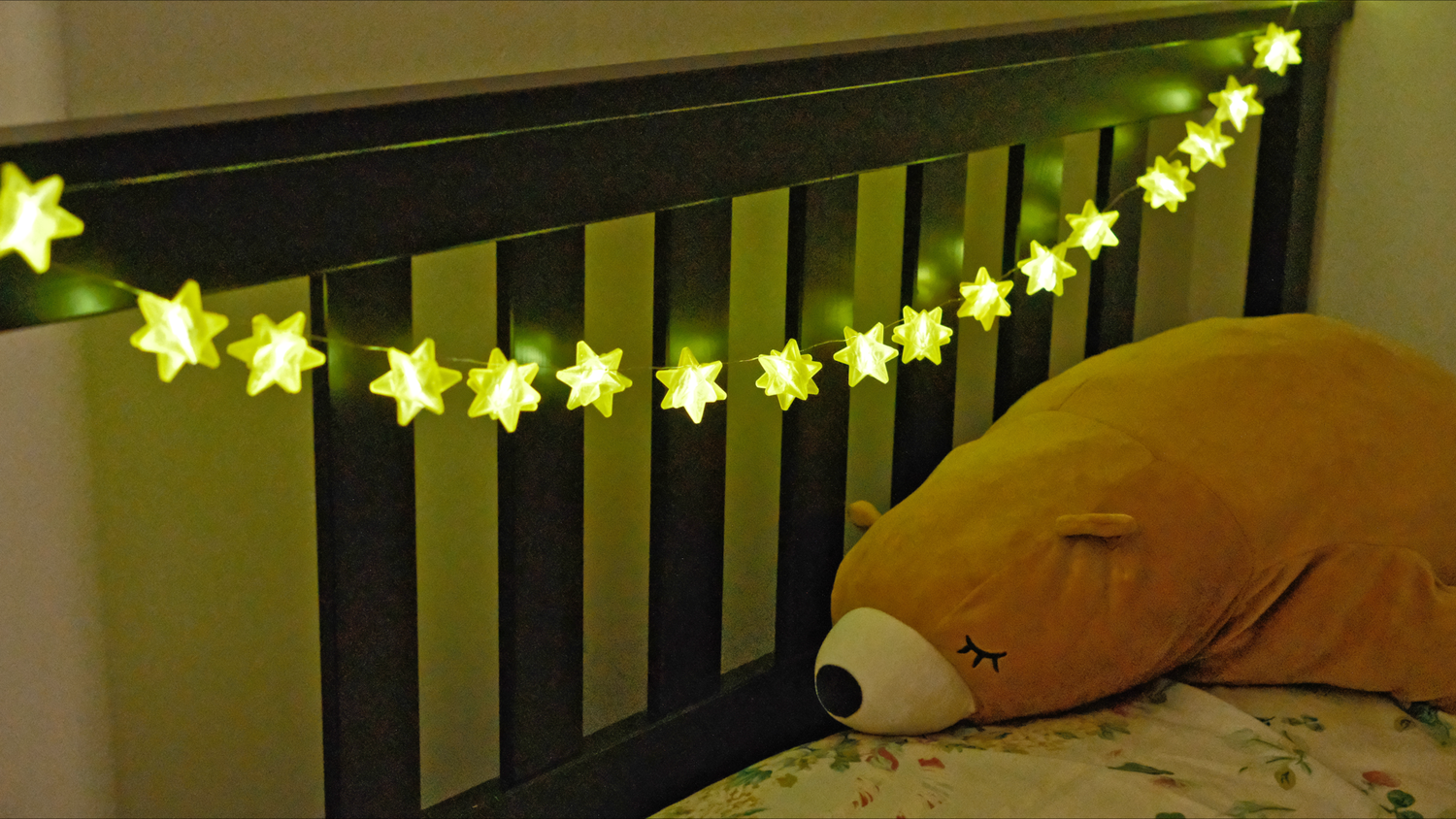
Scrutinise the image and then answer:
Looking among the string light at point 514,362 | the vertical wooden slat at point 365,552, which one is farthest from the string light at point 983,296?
the vertical wooden slat at point 365,552

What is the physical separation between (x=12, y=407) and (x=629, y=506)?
2.05 feet

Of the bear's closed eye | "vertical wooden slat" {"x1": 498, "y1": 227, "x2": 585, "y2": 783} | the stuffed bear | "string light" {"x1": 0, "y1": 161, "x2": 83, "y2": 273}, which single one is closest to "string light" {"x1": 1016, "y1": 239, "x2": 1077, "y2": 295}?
the stuffed bear

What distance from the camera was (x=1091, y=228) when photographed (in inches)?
49.3

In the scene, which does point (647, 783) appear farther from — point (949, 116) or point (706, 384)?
point (949, 116)

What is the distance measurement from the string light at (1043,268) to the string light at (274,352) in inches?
27.6

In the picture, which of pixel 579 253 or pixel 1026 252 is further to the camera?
pixel 1026 252

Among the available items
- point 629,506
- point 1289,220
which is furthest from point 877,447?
point 1289,220

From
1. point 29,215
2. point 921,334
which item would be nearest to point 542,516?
point 921,334

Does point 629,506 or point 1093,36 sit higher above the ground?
point 1093,36

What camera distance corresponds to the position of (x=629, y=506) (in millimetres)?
1428

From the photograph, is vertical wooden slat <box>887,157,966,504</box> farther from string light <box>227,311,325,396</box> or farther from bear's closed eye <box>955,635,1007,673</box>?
string light <box>227,311,325,396</box>

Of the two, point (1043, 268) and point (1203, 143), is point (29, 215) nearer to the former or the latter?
point (1043, 268)

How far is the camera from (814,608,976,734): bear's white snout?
103 cm

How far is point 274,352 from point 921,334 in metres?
0.55
